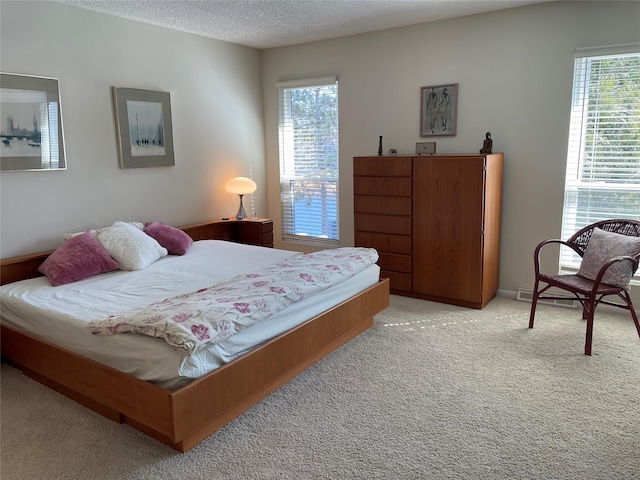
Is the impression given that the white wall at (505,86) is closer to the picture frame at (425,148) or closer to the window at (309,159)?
the picture frame at (425,148)

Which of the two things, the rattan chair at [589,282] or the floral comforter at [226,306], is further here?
the rattan chair at [589,282]

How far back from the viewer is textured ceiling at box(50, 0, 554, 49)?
148 inches

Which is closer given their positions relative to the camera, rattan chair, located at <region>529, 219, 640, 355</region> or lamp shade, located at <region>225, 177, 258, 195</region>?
rattan chair, located at <region>529, 219, 640, 355</region>

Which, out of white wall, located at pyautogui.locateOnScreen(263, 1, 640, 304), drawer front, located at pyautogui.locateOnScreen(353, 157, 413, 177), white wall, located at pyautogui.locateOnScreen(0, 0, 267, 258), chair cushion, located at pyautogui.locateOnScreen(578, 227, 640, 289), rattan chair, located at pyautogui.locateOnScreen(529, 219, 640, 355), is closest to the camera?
rattan chair, located at pyautogui.locateOnScreen(529, 219, 640, 355)

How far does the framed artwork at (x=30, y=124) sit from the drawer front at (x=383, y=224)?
8.34 ft

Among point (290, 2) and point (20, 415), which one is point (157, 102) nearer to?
point (290, 2)

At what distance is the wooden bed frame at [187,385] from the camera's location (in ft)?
6.94

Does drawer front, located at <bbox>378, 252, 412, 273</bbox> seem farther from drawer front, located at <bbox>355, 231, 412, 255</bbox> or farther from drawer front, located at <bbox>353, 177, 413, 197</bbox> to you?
drawer front, located at <bbox>353, 177, 413, 197</bbox>

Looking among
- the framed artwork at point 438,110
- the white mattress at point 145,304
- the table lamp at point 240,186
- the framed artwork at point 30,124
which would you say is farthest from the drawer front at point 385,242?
the framed artwork at point 30,124

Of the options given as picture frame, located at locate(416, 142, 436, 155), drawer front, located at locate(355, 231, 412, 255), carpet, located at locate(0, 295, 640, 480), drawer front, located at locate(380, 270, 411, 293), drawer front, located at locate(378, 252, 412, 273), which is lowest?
carpet, located at locate(0, 295, 640, 480)

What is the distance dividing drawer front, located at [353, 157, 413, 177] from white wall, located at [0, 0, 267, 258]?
157 centimetres

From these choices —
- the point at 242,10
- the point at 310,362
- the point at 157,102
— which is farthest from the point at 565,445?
the point at 157,102

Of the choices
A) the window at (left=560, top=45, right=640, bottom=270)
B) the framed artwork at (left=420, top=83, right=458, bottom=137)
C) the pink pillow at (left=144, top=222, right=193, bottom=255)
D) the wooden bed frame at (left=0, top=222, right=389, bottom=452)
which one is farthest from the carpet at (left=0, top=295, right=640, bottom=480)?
the framed artwork at (left=420, top=83, right=458, bottom=137)

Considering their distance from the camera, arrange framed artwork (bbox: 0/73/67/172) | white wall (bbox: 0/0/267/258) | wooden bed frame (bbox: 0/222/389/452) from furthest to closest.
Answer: white wall (bbox: 0/0/267/258) < framed artwork (bbox: 0/73/67/172) < wooden bed frame (bbox: 0/222/389/452)
